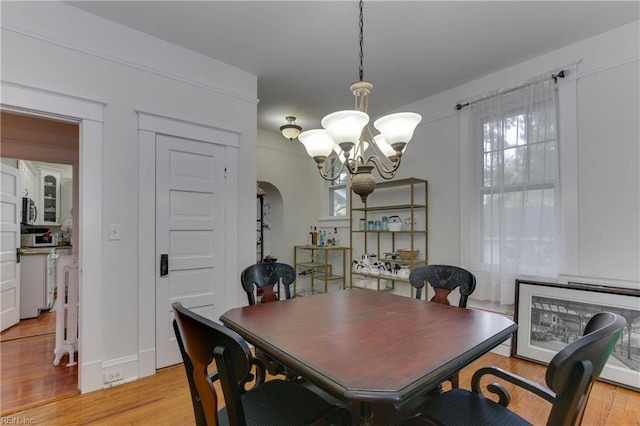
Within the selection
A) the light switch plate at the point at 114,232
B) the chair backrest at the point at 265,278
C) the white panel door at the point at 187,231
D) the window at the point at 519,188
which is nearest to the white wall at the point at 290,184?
the white panel door at the point at 187,231

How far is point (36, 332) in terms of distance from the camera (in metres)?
3.79

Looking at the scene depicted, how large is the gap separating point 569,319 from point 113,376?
3.83 metres

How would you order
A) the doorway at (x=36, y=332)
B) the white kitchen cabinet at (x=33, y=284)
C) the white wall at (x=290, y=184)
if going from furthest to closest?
1. the white wall at (x=290, y=184)
2. the white kitchen cabinet at (x=33, y=284)
3. the doorway at (x=36, y=332)

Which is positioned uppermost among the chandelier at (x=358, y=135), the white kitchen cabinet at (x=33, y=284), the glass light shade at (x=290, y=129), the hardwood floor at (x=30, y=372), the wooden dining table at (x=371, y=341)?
the glass light shade at (x=290, y=129)

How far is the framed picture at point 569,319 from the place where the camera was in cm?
241

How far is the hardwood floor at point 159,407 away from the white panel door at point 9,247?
2.52m

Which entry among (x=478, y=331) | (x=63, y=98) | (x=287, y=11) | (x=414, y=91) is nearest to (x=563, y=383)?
(x=478, y=331)

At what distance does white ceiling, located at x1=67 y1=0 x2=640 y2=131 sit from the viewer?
7.68 ft

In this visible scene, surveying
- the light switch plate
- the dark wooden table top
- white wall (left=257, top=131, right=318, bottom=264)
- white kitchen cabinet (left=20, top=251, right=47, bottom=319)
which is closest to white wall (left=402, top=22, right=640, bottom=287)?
the dark wooden table top

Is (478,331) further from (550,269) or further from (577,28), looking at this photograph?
(577,28)

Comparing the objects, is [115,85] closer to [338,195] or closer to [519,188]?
[338,195]

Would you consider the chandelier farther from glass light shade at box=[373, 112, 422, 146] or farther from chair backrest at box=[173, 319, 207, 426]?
chair backrest at box=[173, 319, 207, 426]

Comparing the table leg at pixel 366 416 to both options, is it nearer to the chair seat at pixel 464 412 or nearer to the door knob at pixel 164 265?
the chair seat at pixel 464 412

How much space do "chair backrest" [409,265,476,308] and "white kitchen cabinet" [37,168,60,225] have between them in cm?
732
